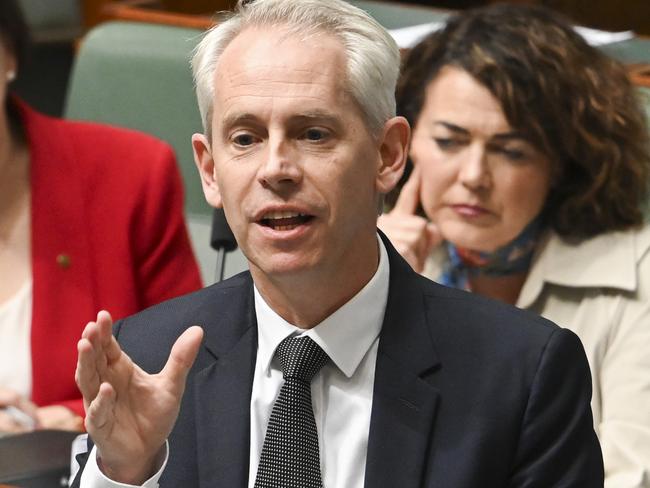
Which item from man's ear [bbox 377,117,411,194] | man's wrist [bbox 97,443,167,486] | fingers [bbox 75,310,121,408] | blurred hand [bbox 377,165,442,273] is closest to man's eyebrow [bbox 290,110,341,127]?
man's ear [bbox 377,117,411,194]

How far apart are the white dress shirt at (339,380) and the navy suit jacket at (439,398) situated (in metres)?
0.02

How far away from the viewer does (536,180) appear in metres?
2.56

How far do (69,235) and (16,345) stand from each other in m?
0.24

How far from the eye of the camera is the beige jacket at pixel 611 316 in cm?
225

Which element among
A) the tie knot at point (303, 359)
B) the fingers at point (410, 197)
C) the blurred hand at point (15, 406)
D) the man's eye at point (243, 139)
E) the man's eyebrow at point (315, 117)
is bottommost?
the blurred hand at point (15, 406)

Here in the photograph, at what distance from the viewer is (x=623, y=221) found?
2.58 m

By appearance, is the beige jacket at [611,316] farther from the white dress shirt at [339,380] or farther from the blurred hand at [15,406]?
the blurred hand at [15,406]

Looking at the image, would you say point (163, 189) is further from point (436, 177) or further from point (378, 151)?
point (378, 151)

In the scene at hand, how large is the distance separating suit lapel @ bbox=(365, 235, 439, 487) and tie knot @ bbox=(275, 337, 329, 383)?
8 centimetres

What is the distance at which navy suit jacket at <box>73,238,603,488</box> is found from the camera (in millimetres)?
1591

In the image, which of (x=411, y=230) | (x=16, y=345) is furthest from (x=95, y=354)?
(x=411, y=230)

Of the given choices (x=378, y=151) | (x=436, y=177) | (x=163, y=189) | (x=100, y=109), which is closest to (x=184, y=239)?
(x=163, y=189)

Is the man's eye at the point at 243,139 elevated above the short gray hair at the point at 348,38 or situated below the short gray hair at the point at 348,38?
below

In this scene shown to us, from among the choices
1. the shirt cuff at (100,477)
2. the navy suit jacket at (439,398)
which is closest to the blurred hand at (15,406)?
the navy suit jacket at (439,398)
